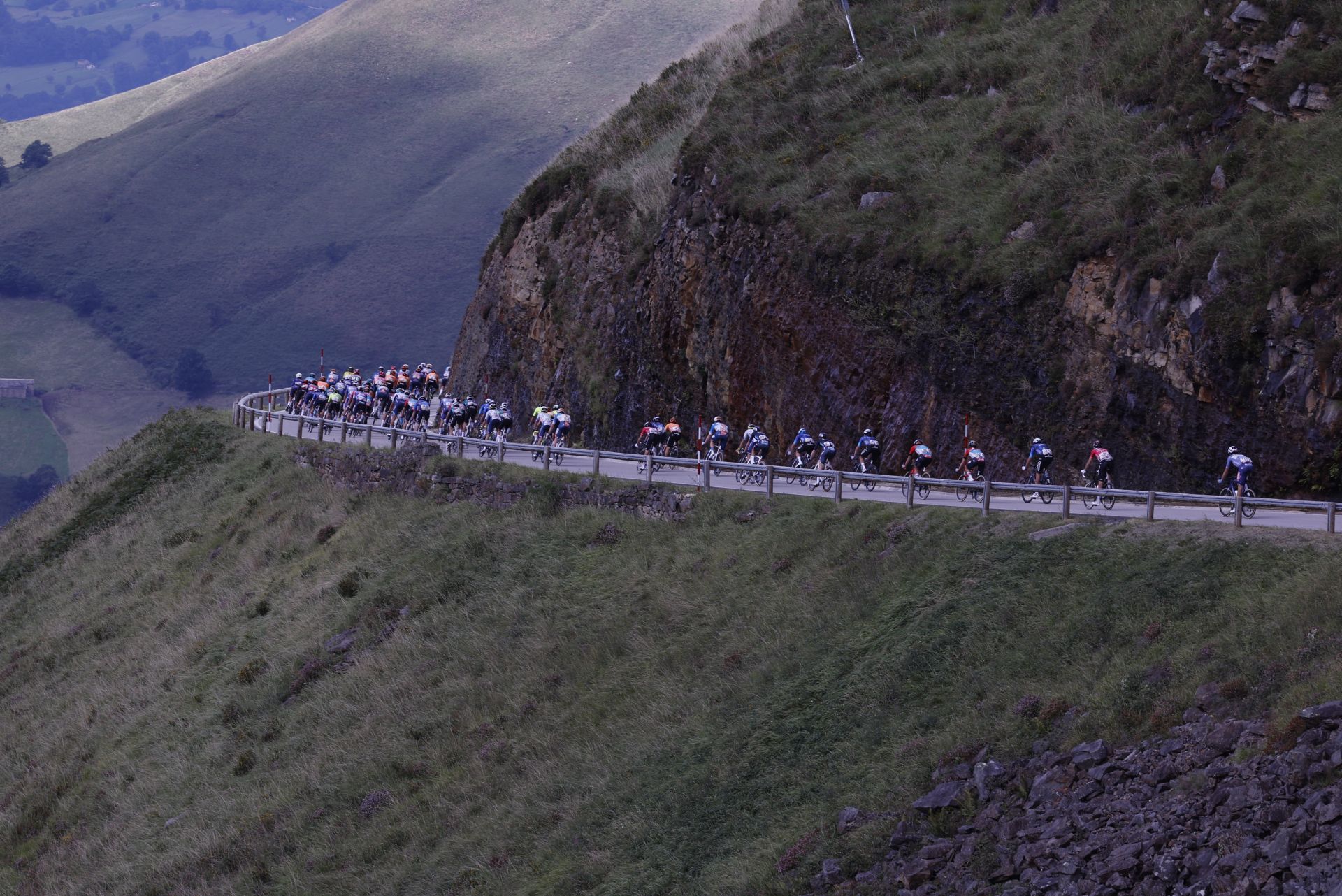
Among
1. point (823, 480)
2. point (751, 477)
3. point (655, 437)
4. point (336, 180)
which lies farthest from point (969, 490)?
point (336, 180)

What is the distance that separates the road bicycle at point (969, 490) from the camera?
23800mm

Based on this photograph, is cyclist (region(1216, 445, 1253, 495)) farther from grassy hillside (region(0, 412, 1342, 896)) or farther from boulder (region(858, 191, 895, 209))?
boulder (region(858, 191, 895, 209))

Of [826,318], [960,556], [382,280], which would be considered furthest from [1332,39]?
[382,280]

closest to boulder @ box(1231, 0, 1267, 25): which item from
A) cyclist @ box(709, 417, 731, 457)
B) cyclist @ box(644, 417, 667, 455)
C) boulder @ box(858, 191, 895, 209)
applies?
boulder @ box(858, 191, 895, 209)

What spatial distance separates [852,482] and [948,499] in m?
2.50

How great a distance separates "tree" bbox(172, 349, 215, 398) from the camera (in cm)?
13275

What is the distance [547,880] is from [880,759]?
179 inches

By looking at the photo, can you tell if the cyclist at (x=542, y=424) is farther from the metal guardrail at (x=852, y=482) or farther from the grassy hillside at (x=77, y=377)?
the grassy hillside at (x=77, y=377)

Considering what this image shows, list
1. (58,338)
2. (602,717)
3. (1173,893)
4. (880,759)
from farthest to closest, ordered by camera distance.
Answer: (58,338)
(602,717)
(880,759)
(1173,893)

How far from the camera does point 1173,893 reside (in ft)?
38.6

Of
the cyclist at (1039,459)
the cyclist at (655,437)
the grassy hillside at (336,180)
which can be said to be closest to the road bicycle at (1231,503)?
the cyclist at (1039,459)

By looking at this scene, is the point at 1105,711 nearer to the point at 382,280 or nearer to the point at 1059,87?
the point at 1059,87

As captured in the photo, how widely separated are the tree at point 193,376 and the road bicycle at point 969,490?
Answer: 116767 mm

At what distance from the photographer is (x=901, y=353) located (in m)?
29.9
